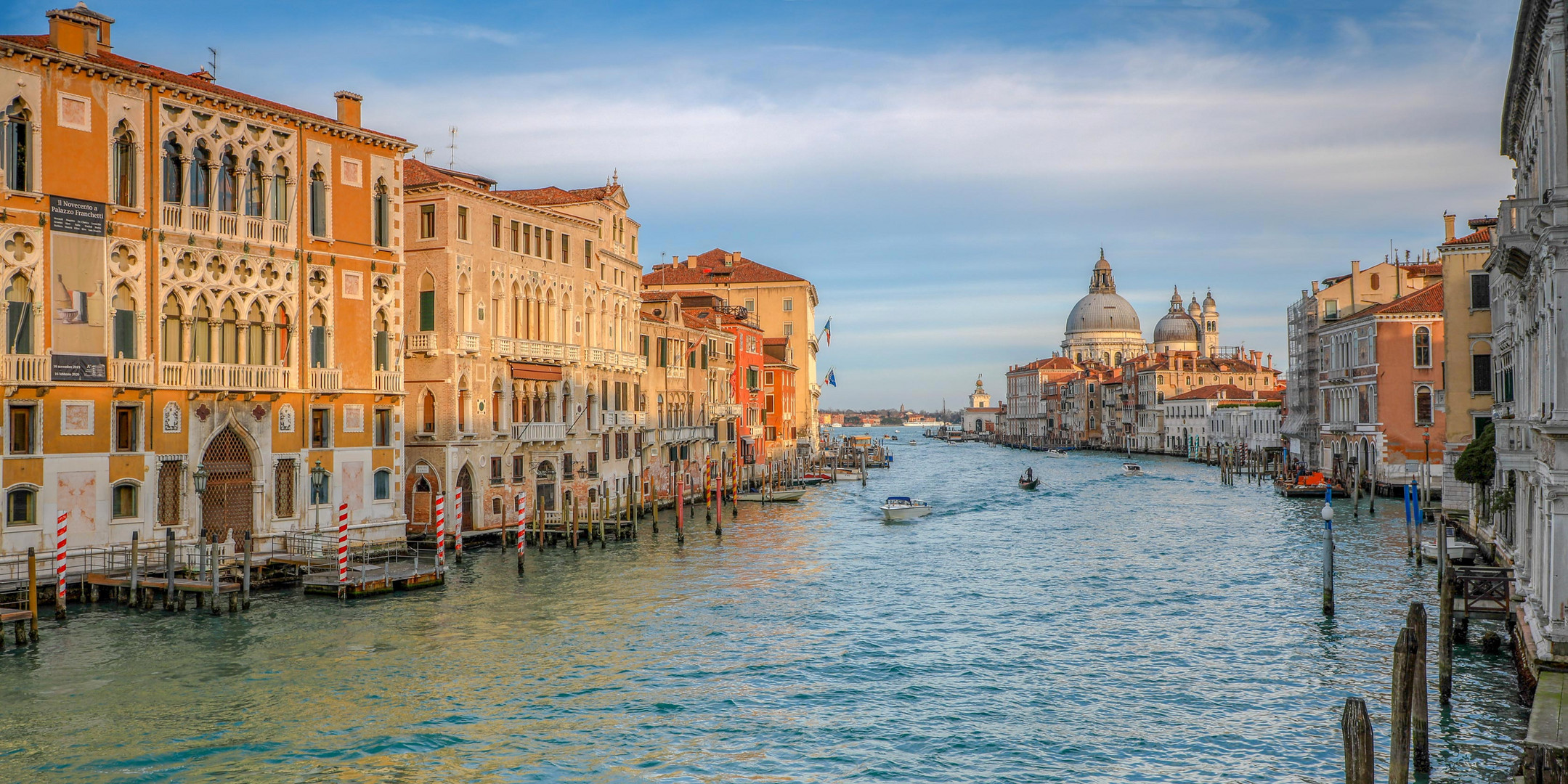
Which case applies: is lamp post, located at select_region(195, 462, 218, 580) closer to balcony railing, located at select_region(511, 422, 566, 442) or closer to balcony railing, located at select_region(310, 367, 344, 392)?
balcony railing, located at select_region(310, 367, 344, 392)

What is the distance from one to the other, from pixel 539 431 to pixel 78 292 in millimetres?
13197

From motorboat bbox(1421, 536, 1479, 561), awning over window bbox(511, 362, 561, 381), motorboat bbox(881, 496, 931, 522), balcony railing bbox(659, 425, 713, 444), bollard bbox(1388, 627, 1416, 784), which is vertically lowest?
motorboat bbox(881, 496, 931, 522)

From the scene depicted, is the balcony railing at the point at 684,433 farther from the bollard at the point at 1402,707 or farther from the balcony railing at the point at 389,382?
the bollard at the point at 1402,707

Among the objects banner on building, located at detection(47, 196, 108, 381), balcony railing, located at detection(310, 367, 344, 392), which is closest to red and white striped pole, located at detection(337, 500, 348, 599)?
balcony railing, located at detection(310, 367, 344, 392)

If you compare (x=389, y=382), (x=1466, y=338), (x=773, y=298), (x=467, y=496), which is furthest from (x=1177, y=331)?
(x=389, y=382)

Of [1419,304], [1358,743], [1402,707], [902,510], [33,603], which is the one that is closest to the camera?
[1358,743]

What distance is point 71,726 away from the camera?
42.2 feet

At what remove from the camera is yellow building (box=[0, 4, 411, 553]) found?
62.2 feet

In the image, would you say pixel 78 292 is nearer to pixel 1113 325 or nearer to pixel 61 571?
pixel 61 571

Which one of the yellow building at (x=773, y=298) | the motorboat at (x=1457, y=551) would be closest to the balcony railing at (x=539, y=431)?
the motorboat at (x=1457, y=551)

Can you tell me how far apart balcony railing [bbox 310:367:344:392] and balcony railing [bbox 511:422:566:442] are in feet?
21.8

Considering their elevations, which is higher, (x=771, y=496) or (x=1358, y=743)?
(x=1358, y=743)

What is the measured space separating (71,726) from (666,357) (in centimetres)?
2993

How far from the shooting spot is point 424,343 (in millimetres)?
28297
